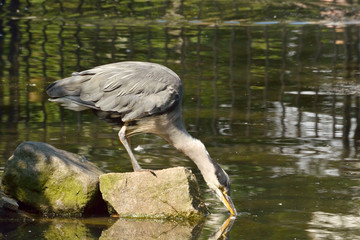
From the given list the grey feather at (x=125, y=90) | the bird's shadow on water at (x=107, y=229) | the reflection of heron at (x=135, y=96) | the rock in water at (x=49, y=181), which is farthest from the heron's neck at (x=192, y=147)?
the rock in water at (x=49, y=181)

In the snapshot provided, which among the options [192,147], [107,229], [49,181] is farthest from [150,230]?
[192,147]

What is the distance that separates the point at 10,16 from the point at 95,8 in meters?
1.80

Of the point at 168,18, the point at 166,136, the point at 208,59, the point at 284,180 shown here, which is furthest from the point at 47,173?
the point at 168,18

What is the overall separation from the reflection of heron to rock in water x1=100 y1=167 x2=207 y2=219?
0.55 m

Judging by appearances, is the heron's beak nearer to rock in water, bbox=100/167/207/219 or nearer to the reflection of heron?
rock in water, bbox=100/167/207/219

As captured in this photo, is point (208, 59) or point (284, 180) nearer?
point (284, 180)

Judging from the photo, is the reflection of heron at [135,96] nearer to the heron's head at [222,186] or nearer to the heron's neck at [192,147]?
the heron's neck at [192,147]

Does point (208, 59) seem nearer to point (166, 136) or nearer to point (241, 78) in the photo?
point (241, 78)

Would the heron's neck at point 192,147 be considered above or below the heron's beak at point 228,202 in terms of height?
above

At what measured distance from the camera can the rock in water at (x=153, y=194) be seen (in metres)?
6.45

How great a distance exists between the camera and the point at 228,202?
259 inches

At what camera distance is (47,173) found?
6562 mm

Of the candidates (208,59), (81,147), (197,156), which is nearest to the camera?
(197,156)

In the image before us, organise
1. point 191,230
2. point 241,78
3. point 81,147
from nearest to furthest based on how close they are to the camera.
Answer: point 191,230 < point 81,147 < point 241,78
